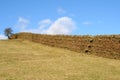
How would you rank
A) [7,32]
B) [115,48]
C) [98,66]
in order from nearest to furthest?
[98,66] < [115,48] < [7,32]

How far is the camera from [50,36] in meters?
41.0

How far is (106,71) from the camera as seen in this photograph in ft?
70.1

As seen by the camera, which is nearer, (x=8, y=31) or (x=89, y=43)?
(x=89, y=43)

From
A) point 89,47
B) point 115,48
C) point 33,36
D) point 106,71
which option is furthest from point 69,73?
point 33,36

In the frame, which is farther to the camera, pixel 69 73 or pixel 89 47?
pixel 89 47

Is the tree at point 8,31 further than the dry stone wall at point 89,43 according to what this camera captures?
Yes

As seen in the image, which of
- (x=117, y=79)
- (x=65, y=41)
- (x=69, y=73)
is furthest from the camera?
(x=65, y=41)

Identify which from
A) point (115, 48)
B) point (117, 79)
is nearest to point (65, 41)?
point (115, 48)

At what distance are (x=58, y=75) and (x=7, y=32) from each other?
46.7 meters

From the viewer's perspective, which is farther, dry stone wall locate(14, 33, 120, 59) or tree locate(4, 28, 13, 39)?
tree locate(4, 28, 13, 39)

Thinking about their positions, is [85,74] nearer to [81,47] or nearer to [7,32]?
[81,47]

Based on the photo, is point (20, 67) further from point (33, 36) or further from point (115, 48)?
point (33, 36)

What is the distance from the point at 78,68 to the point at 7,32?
44.1 meters

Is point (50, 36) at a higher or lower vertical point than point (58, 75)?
higher
